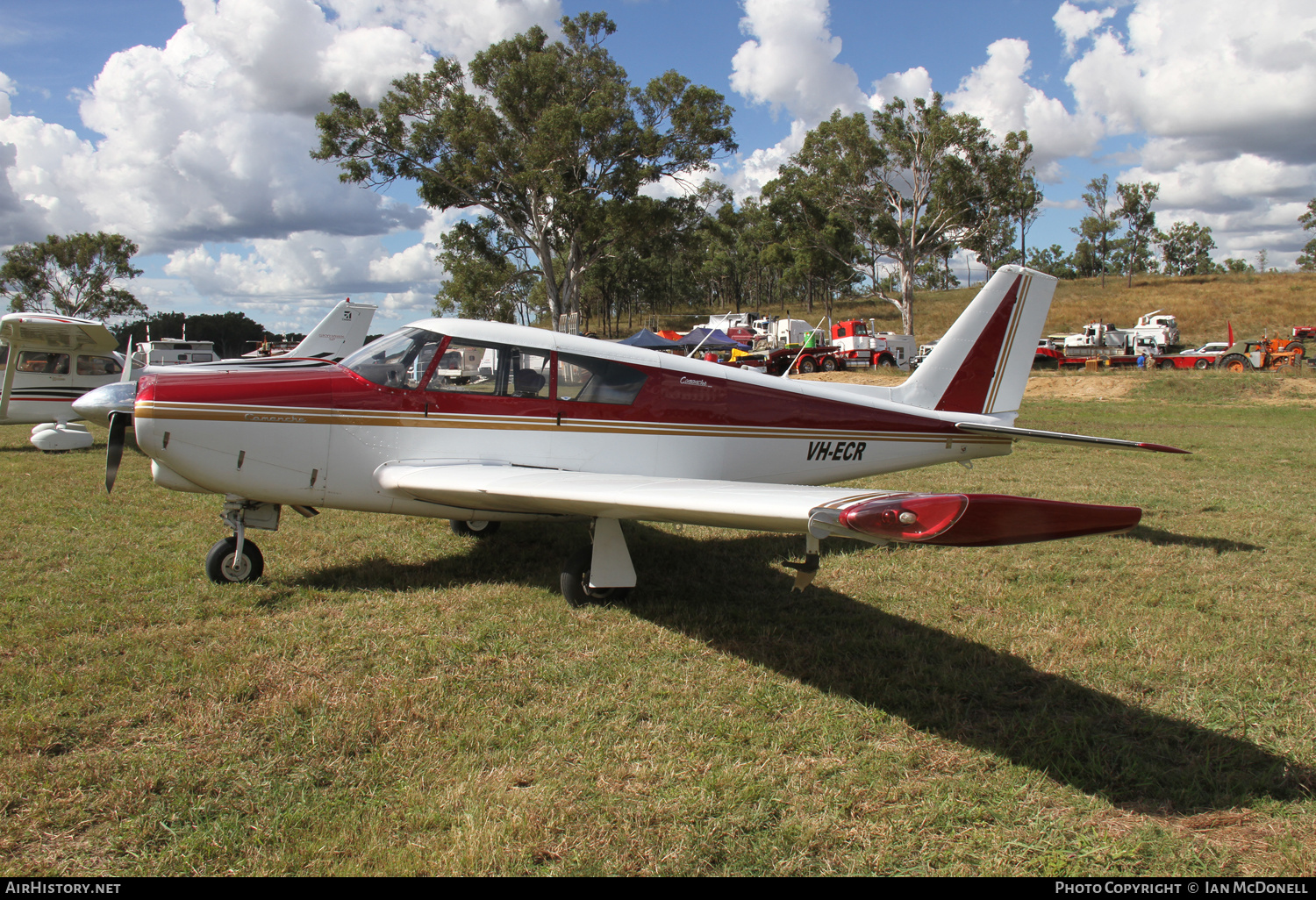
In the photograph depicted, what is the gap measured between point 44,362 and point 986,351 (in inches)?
599

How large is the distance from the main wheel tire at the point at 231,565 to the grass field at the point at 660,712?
0.58ft

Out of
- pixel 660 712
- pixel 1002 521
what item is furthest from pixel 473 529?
pixel 1002 521

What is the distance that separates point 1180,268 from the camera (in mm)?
97938

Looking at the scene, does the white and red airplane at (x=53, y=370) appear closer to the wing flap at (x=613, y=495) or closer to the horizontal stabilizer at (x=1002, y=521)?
the wing flap at (x=613, y=495)

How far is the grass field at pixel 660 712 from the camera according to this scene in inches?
98.9

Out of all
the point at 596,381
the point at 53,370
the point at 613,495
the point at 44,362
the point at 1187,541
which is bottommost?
the point at 1187,541

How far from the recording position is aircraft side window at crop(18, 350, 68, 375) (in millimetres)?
12281

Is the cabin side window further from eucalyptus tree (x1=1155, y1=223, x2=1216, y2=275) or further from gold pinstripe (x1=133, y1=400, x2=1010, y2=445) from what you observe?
eucalyptus tree (x1=1155, y1=223, x2=1216, y2=275)

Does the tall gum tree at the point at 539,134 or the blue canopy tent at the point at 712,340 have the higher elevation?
the tall gum tree at the point at 539,134

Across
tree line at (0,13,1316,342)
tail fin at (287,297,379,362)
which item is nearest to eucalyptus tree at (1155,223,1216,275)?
tree line at (0,13,1316,342)

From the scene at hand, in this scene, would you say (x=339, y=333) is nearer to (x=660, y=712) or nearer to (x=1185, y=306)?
(x=660, y=712)

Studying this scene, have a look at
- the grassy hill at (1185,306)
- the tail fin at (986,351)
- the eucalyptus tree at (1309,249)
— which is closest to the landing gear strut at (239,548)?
the tail fin at (986,351)

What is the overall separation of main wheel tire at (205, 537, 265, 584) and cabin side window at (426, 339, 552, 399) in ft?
6.31

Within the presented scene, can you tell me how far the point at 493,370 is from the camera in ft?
17.7
